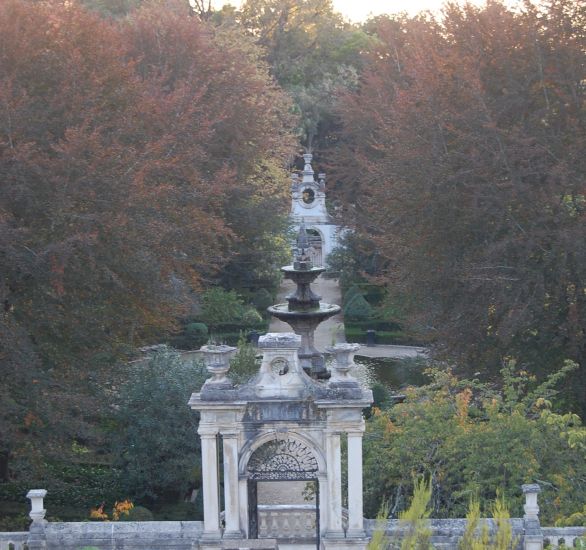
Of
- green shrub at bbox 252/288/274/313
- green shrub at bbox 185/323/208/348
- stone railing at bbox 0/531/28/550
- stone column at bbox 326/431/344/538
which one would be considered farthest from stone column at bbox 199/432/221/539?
green shrub at bbox 252/288/274/313

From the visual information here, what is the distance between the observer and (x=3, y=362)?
19.2 metres

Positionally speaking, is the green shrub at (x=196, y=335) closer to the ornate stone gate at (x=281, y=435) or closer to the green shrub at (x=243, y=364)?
the green shrub at (x=243, y=364)

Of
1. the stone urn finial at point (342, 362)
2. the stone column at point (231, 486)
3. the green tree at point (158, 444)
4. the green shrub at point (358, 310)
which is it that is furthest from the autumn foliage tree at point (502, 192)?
the green shrub at point (358, 310)

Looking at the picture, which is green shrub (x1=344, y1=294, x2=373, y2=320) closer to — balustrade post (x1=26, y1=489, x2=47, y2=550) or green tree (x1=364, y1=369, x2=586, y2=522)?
green tree (x1=364, y1=369, x2=586, y2=522)

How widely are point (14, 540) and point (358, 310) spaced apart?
2428cm

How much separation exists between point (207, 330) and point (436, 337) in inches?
567

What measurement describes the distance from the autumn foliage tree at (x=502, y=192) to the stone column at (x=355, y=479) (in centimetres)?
737

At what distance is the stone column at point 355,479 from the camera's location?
46.1ft

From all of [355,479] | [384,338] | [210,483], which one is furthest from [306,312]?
[384,338]

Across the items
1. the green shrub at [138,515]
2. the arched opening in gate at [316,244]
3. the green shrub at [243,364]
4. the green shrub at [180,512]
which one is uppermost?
the arched opening in gate at [316,244]

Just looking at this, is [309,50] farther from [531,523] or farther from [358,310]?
[531,523]

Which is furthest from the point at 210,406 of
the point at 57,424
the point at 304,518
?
the point at 57,424

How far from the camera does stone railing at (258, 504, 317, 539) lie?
1516 cm

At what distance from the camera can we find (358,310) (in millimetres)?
37750
